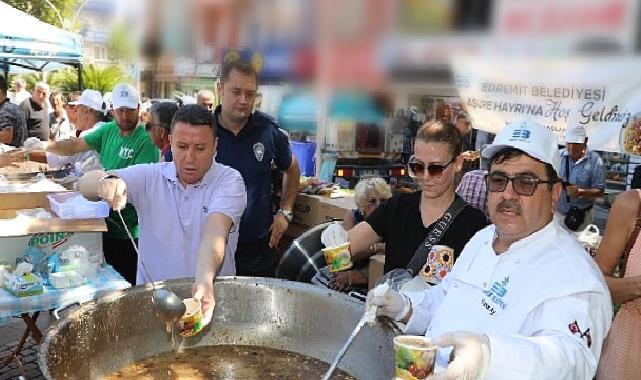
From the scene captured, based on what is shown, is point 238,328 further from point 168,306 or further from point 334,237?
point 334,237

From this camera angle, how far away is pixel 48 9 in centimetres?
2497

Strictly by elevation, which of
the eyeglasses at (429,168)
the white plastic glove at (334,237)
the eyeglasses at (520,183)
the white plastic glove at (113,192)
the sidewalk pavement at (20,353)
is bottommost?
the sidewalk pavement at (20,353)

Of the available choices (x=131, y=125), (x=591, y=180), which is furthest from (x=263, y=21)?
(x=591, y=180)

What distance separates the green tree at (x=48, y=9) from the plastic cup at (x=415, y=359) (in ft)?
82.3

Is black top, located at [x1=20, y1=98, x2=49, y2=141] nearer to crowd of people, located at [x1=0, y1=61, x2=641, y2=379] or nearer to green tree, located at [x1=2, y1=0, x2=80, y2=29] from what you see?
crowd of people, located at [x1=0, y1=61, x2=641, y2=379]

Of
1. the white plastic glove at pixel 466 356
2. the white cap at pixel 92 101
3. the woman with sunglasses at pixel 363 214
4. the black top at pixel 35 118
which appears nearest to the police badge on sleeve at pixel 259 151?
the woman with sunglasses at pixel 363 214

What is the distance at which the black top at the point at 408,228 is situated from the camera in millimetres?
2078

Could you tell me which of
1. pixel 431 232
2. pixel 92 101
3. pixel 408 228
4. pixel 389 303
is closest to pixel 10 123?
pixel 92 101

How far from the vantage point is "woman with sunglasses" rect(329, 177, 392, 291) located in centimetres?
286

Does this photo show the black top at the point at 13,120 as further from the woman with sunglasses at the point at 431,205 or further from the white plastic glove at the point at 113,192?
the woman with sunglasses at the point at 431,205

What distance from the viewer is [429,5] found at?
2.24 m

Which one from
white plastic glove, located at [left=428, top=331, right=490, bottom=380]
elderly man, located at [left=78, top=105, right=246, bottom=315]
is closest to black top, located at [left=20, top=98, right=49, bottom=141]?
elderly man, located at [left=78, top=105, right=246, bottom=315]

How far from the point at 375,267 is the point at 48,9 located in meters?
26.6

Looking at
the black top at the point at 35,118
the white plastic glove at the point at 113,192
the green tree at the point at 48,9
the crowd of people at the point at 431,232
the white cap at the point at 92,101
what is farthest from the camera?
the green tree at the point at 48,9
